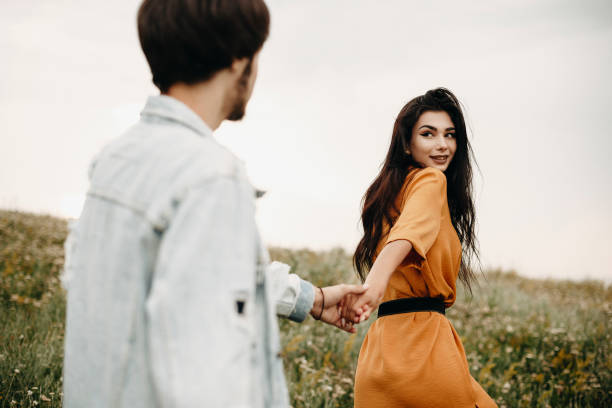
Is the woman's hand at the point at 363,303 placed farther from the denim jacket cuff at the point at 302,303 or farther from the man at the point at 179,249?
the man at the point at 179,249

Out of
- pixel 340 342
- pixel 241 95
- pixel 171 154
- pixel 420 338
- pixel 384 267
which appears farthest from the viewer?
pixel 340 342

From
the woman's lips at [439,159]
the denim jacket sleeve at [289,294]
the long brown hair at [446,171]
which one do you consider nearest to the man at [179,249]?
the denim jacket sleeve at [289,294]

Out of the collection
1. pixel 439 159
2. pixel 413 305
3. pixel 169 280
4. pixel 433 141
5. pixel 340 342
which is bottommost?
pixel 340 342

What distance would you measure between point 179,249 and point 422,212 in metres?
1.83

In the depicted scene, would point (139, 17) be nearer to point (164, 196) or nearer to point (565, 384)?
point (164, 196)

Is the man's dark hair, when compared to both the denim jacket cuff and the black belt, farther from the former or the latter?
the black belt

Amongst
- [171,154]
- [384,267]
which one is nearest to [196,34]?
[171,154]

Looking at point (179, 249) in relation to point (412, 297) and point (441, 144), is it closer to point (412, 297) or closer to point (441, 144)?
point (412, 297)

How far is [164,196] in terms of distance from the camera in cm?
140

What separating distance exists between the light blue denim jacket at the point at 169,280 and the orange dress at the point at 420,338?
1.39 meters

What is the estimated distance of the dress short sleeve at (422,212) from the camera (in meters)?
2.78

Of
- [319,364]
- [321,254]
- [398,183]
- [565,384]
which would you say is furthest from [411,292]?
[321,254]

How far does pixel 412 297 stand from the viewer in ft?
9.83

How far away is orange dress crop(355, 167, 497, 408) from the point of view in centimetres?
280
